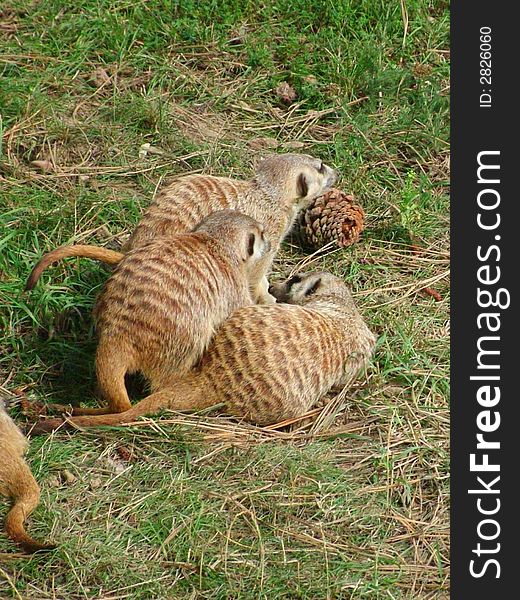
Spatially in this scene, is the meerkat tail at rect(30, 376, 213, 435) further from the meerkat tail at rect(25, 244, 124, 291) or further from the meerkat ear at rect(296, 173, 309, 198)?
the meerkat ear at rect(296, 173, 309, 198)

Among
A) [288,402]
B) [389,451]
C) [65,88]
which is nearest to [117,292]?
[288,402]

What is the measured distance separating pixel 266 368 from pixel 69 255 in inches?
33.7

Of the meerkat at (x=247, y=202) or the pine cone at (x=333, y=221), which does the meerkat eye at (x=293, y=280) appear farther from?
the pine cone at (x=333, y=221)

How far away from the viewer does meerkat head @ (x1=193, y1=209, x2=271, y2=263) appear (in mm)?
3852

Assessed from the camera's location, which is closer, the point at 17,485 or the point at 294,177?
the point at 17,485

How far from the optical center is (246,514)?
319cm

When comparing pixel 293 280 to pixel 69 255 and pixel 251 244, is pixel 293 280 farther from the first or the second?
pixel 69 255

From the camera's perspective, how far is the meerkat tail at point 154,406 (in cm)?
341

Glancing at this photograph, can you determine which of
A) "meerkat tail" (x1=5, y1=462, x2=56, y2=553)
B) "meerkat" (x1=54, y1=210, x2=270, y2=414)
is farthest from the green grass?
"meerkat" (x1=54, y1=210, x2=270, y2=414)

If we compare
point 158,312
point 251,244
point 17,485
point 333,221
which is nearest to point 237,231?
point 251,244

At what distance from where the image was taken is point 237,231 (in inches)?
153

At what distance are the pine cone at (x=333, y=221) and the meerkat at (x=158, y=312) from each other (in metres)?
0.88

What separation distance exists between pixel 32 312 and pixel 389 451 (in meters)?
1.43

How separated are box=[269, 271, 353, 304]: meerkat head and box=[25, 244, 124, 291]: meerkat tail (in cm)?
69
